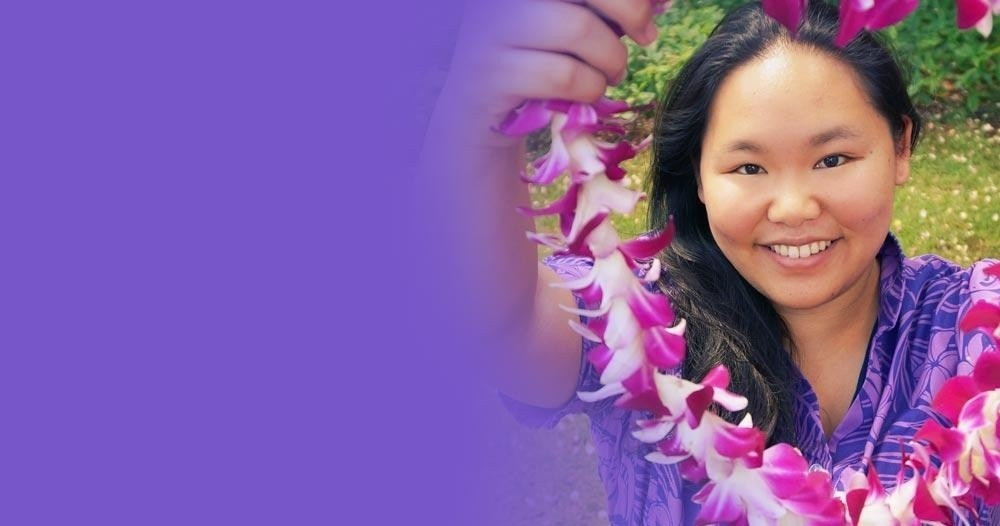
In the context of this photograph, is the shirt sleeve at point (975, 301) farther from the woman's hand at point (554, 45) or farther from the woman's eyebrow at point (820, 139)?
the woman's hand at point (554, 45)

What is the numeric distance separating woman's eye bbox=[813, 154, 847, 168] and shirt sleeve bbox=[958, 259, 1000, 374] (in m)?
0.28

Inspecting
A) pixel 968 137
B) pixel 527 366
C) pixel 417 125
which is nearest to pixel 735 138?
pixel 527 366

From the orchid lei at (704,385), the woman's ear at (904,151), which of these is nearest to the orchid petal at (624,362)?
the orchid lei at (704,385)

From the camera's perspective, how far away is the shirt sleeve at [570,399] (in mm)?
2031

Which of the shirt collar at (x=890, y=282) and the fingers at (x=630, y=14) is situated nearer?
the fingers at (x=630, y=14)

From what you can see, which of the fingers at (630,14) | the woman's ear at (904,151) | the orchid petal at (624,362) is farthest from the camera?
the woman's ear at (904,151)

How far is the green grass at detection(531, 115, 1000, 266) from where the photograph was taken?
4941 millimetres

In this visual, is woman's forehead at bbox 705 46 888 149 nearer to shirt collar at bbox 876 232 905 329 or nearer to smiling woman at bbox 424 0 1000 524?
smiling woman at bbox 424 0 1000 524

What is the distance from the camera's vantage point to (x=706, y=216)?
2236mm

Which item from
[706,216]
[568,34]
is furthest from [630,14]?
[706,216]

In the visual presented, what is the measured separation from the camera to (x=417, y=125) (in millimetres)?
4344

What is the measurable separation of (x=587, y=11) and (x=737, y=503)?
2.33ft

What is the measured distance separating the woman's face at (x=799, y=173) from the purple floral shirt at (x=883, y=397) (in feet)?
0.60

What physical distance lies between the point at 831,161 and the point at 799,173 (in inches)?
2.5
